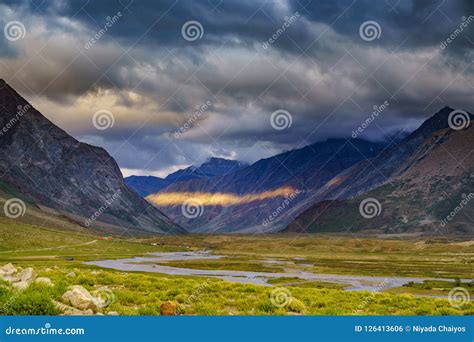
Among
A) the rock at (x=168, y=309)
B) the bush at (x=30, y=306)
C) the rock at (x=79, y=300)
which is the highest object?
the rock at (x=168, y=309)

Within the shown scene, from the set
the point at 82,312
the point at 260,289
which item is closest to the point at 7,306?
the point at 82,312

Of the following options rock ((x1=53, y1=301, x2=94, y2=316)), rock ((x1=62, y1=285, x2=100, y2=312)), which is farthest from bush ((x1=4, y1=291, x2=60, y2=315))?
rock ((x1=62, y1=285, x2=100, y2=312))

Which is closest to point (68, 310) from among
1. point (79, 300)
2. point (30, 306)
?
point (79, 300)

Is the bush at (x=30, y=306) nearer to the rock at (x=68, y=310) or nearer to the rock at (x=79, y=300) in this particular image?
the rock at (x=68, y=310)

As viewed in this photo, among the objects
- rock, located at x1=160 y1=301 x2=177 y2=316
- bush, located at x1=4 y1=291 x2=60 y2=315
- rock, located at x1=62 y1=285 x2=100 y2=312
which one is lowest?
bush, located at x1=4 y1=291 x2=60 y2=315

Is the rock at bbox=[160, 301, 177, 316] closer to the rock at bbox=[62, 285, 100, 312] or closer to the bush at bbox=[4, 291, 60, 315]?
the rock at bbox=[62, 285, 100, 312]

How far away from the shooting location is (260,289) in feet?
106

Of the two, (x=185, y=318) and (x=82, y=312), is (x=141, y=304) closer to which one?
(x=82, y=312)

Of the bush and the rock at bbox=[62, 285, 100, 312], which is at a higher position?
the rock at bbox=[62, 285, 100, 312]

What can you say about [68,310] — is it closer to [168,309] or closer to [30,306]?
[30,306]

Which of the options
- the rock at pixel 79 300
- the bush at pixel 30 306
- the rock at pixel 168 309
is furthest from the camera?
the rock at pixel 168 309

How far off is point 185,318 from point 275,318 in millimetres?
3278

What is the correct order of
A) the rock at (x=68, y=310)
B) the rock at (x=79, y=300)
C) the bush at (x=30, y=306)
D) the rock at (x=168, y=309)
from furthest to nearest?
the rock at (x=168, y=309), the rock at (x=79, y=300), the rock at (x=68, y=310), the bush at (x=30, y=306)

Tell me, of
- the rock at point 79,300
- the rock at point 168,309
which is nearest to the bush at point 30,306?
the rock at point 79,300
